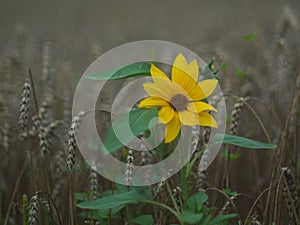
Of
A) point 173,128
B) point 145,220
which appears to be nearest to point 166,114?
point 173,128

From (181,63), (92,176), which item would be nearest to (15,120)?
(92,176)

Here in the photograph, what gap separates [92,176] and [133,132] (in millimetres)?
443

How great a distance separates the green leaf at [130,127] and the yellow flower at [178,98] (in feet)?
0.06

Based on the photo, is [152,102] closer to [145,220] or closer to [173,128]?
[173,128]

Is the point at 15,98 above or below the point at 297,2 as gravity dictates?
below

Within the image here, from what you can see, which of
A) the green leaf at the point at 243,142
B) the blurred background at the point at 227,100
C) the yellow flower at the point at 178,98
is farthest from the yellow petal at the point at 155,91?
the blurred background at the point at 227,100

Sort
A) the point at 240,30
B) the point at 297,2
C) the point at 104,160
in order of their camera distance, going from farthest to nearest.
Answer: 1. the point at 297,2
2. the point at 240,30
3. the point at 104,160

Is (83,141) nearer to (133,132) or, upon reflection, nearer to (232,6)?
(133,132)

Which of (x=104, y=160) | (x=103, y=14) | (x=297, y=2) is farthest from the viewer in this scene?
(x=103, y=14)

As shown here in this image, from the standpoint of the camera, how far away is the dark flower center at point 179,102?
3.06 ft

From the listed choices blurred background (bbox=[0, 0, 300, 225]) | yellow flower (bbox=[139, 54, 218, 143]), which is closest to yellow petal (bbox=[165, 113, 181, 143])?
yellow flower (bbox=[139, 54, 218, 143])

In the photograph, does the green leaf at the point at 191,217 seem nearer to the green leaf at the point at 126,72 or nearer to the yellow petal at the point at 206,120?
the yellow petal at the point at 206,120

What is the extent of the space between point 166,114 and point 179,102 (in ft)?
0.16

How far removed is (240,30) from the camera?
298cm
